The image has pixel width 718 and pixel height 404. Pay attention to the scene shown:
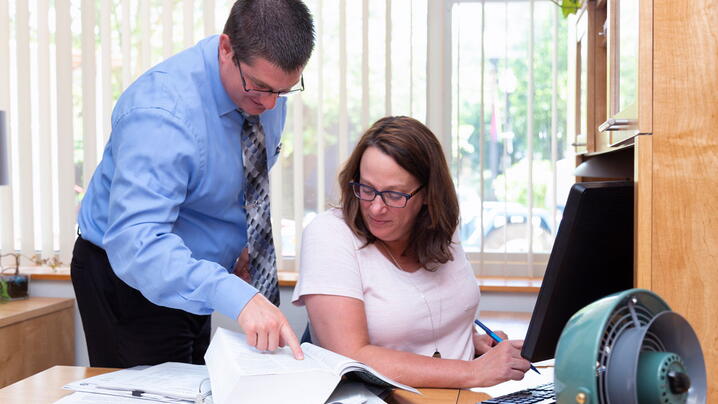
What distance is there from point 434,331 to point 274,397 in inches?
22.7

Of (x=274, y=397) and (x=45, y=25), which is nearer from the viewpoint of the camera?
(x=274, y=397)

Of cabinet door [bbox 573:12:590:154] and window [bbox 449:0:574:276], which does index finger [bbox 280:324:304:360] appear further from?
window [bbox 449:0:574:276]

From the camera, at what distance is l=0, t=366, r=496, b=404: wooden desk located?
1322 millimetres

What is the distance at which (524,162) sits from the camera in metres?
3.04

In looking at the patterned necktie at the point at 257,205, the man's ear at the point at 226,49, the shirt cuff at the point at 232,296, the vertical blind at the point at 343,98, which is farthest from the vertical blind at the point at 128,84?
the shirt cuff at the point at 232,296

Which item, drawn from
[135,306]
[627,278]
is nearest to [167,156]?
[135,306]

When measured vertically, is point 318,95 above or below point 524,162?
above

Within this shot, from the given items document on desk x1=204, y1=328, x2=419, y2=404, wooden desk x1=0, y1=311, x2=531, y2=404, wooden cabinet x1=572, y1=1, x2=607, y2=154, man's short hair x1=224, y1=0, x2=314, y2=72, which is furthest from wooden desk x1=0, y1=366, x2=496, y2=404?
wooden cabinet x1=572, y1=1, x2=607, y2=154

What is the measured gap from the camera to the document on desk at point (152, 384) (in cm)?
126

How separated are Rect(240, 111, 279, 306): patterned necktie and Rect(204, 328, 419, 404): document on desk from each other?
578mm

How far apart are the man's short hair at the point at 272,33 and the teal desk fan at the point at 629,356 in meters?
0.83

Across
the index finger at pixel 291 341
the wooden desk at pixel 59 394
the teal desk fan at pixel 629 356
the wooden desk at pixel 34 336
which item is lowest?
the wooden desk at pixel 34 336

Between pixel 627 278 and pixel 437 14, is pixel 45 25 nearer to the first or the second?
pixel 437 14

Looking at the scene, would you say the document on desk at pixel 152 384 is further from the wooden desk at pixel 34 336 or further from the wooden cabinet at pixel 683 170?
the wooden desk at pixel 34 336
